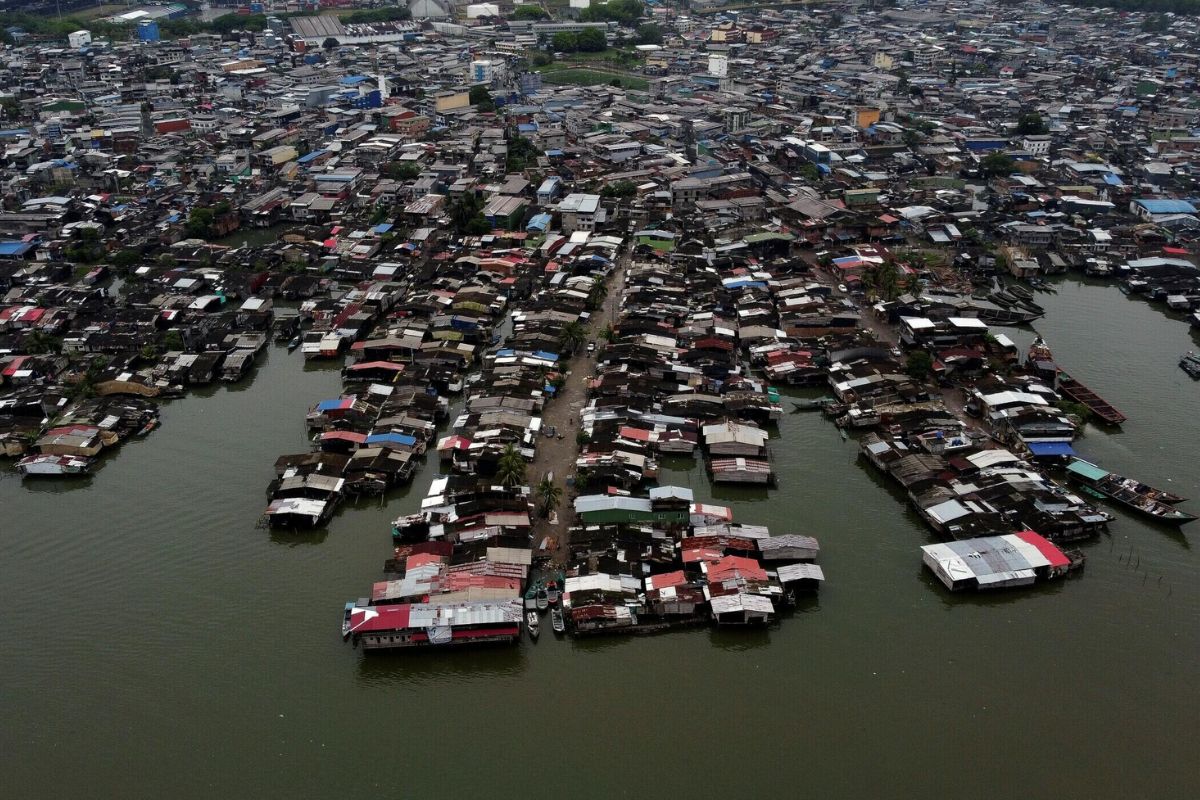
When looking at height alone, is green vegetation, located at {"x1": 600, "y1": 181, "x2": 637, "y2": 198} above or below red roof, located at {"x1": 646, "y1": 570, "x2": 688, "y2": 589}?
above

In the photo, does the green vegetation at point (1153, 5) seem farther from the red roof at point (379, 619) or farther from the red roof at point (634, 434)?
the red roof at point (379, 619)

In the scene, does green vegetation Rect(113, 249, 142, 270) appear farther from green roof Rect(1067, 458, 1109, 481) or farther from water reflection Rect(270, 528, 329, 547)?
green roof Rect(1067, 458, 1109, 481)

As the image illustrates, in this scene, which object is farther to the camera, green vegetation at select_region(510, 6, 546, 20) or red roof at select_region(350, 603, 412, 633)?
green vegetation at select_region(510, 6, 546, 20)

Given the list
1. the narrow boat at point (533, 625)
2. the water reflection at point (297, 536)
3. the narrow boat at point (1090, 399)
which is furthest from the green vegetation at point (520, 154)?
the narrow boat at point (533, 625)

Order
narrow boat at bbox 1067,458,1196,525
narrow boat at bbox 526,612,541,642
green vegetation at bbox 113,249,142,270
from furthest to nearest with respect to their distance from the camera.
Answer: green vegetation at bbox 113,249,142,270 < narrow boat at bbox 1067,458,1196,525 < narrow boat at bbox 526,612,541,642

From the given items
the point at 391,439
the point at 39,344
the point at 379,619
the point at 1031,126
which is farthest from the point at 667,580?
the point at 1031,126

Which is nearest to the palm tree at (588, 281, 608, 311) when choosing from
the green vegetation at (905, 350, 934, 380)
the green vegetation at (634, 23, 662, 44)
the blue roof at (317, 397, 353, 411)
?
the blue roof at (317, 397, 353, 411)

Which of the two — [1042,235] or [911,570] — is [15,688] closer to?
[911,570]
